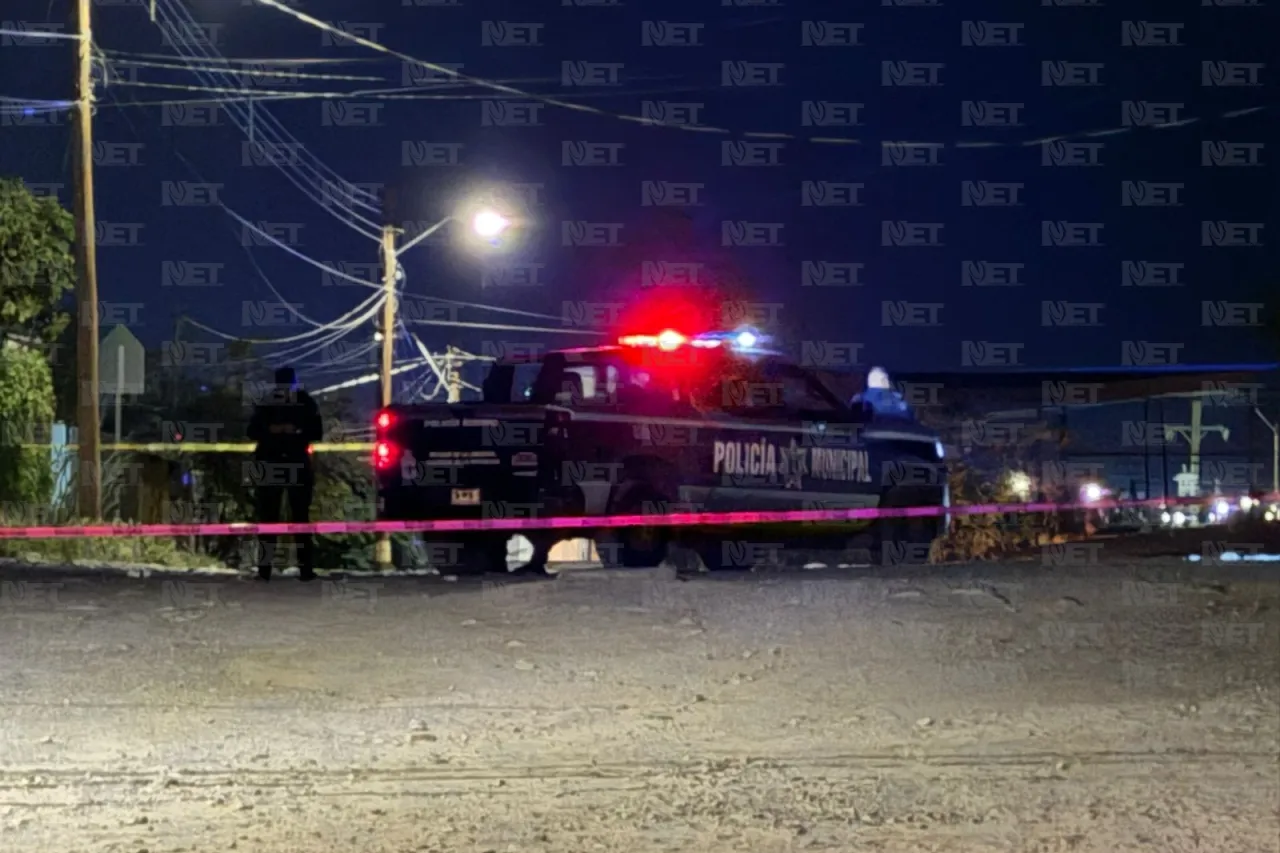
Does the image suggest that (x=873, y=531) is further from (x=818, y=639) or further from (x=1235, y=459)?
(x=1235, y=459)

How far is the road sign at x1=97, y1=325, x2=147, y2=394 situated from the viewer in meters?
17.0

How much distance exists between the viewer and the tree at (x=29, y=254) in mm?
18891

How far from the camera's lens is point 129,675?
26.1ft

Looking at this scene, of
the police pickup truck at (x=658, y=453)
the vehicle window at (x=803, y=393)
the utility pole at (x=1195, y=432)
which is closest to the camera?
the police pickup truck at (x=658, y=453)

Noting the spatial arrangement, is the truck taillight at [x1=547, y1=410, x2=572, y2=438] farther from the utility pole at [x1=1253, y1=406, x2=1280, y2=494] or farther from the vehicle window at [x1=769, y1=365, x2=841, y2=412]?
the utility pole at [x1=1253, y1=406, x2=1280, y2=494]

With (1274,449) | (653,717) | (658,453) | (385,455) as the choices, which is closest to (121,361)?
(385,455)

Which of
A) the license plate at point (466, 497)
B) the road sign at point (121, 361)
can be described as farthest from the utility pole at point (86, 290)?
the license plate at point (466, 497)

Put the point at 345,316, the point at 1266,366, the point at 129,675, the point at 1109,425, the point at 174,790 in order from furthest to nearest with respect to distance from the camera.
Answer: the point at 1109,425
the point at 345,316
the point at 1266,366
the point at 129,675
the point at 174,790

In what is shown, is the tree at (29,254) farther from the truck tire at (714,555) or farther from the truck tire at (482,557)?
the truck tire at (714,555)

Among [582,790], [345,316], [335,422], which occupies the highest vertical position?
[345,316]

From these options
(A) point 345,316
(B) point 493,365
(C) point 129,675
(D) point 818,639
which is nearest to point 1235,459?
(A) point 345,316

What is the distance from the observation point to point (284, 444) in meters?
11.6

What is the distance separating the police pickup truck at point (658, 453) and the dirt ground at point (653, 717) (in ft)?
3.76

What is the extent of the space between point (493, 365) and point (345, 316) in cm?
1889
